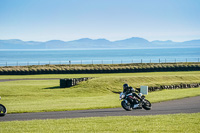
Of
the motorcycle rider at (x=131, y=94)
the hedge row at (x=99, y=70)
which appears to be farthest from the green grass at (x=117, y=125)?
the hedge row at (x=99, y=70)

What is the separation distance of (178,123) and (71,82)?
24428 mm

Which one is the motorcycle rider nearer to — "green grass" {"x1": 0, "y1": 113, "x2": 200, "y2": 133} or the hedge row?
"green grass" {"x1": 0, "y1": 113, "x2": 200, "y2": 133}

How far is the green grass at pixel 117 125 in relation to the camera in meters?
14.7

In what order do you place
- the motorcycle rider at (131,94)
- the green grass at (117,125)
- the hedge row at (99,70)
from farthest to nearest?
the hedge row at (99,70)
the motorcycle rider at (131,94)
the green grass at (117,125)

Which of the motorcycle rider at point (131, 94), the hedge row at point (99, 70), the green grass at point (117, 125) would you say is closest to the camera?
the green grass at point (117, 125)

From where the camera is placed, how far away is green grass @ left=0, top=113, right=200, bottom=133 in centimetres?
1472

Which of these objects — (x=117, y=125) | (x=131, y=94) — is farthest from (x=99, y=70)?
(x=117, y=125)

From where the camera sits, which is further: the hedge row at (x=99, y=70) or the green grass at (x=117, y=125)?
the hedge row at (x=99, y=70)

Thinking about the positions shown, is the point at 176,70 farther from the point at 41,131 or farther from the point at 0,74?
the point at 41,131

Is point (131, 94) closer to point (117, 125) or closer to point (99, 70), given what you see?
point (117, 125)

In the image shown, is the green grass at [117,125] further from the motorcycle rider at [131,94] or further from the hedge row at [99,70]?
the hedge row at [99,70]

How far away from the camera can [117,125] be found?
15.8 metres

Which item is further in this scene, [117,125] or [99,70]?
[99,70]

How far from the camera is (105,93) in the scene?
120 ft
